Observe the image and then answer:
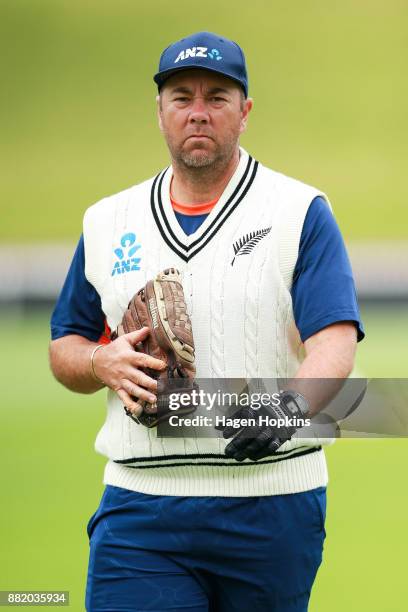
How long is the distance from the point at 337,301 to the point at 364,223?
9193 mm

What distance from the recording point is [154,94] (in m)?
12.1

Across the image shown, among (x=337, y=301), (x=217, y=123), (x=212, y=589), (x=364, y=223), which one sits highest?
(x=364, y=223)

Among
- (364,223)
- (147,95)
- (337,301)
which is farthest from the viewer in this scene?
(147,95)

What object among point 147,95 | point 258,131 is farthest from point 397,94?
point 147,95

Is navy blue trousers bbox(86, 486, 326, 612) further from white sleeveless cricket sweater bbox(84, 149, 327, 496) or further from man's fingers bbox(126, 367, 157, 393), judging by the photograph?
man's fingers bbox(126, 367, 157, 393)

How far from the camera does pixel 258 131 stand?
12.0 metres

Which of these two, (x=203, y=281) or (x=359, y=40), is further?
(x=359, y=40)

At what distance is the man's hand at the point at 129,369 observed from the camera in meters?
2.28

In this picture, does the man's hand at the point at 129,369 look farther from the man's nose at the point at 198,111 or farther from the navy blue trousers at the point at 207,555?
the man's nose at the point at 198,111

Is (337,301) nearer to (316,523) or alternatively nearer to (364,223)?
(316,523)

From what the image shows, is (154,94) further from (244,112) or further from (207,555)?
(207,555)

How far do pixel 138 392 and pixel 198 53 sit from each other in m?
0.74

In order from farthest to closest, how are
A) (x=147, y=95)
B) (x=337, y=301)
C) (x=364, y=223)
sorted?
(x=147, y=95)
(x=364, y=223)
(x=337, y=301)

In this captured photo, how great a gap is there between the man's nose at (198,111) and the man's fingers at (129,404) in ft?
1.96
